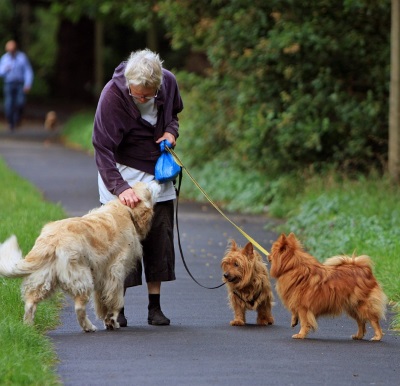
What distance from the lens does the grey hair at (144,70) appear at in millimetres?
8492

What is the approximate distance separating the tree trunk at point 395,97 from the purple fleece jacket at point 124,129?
7.19m

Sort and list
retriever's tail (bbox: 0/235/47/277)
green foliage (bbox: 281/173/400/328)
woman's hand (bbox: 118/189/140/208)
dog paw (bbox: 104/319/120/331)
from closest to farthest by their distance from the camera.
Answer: retriever's tail (bbox: 0/235/47/277)
woman's hand (bbox: 118/189/140/208)
dog paw (bbox: 104/319/120/331)
green foliage (bbox: 281/173/400/328)

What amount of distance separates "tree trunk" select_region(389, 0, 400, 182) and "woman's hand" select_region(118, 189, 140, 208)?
7.85 m

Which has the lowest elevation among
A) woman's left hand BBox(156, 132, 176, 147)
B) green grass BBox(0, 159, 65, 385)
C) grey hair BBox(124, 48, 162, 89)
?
green grass BBox(0, 159, 65, 385)

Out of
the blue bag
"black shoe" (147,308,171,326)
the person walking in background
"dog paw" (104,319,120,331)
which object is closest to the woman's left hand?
the blue bag

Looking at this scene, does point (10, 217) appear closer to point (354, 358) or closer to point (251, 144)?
point (251, 144)

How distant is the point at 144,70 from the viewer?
8477mm

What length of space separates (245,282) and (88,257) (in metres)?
→ 1.30

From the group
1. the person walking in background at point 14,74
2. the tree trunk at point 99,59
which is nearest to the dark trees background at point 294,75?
the person walking in background at point 14,74

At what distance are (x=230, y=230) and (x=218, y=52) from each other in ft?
14.3

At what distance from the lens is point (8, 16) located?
5378cm

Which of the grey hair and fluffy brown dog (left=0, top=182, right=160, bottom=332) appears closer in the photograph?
fluffy brown dog (left=0, top=182, right=160, bottom=332)

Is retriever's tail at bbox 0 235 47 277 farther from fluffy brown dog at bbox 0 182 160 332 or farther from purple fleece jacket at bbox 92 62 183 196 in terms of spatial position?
purple fleece jacket at bbox 92 62 183 196

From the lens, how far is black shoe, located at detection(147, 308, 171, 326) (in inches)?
356
